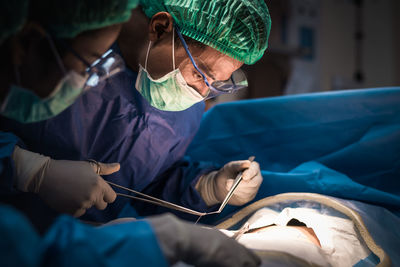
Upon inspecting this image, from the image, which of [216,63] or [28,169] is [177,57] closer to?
[216,63]

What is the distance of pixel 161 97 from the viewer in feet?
4.35

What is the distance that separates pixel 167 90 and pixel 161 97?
0.18 feet

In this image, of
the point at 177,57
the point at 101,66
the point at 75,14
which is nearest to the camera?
the point at 75,14

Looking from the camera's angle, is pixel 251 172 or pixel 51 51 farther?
pixel 251 172

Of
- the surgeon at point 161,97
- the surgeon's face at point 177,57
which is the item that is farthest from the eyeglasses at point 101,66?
the surgeon's face at point 177,57

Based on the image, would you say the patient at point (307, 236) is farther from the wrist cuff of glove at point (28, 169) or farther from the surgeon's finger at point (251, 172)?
the wrist cuff of glove at point (28, 169)

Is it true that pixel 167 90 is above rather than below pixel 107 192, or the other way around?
above

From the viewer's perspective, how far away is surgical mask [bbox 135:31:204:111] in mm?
1247

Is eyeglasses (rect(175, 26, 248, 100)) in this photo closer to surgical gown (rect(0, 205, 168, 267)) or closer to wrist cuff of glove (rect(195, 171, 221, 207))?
wrist cuff of glove (rect(195, 171, 221, 207))

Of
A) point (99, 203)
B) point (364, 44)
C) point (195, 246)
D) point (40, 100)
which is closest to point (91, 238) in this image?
point (195, 246)

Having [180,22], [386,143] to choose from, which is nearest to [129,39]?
[180,22]

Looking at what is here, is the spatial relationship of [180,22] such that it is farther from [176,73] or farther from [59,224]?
[59,224]

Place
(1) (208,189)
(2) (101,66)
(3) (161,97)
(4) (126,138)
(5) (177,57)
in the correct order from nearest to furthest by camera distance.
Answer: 1. (2) (101,66)
2. (5) (177,57)
3. (3) (161,97)
4. (4) (126,138)
5. (1) (208,189)

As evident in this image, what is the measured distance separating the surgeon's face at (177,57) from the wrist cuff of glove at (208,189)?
22.9 inches
